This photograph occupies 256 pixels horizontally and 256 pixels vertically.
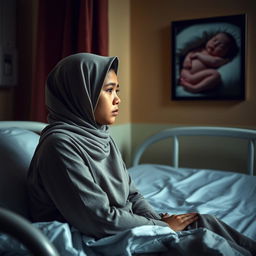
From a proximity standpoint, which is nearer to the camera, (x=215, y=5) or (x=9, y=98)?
(x=9, y=98)

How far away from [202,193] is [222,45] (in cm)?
106

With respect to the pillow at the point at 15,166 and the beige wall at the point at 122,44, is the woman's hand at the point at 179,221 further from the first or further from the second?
the beige wall at the point at 122,44

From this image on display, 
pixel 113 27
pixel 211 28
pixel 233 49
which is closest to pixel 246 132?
pixel 233 49

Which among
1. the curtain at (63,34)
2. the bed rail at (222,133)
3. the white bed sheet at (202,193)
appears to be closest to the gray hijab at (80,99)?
the white bed sheet at (202,193)

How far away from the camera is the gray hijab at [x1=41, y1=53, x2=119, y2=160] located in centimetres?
103

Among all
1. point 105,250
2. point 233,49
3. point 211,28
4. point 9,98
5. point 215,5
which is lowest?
point 105,250

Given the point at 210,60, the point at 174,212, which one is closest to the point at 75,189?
the point at 174,212

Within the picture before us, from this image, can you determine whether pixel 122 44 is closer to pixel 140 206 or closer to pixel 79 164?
pixel 140 206

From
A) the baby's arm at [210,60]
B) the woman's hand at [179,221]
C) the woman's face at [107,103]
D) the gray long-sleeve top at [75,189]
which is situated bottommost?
the woman's hand at [179,221]

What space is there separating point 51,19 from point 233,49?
1110mm

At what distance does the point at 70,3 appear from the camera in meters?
1.99

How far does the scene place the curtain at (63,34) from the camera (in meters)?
1.95

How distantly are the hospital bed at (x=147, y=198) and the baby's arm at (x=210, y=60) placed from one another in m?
0.50

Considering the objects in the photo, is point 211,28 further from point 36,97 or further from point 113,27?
point 36,97
